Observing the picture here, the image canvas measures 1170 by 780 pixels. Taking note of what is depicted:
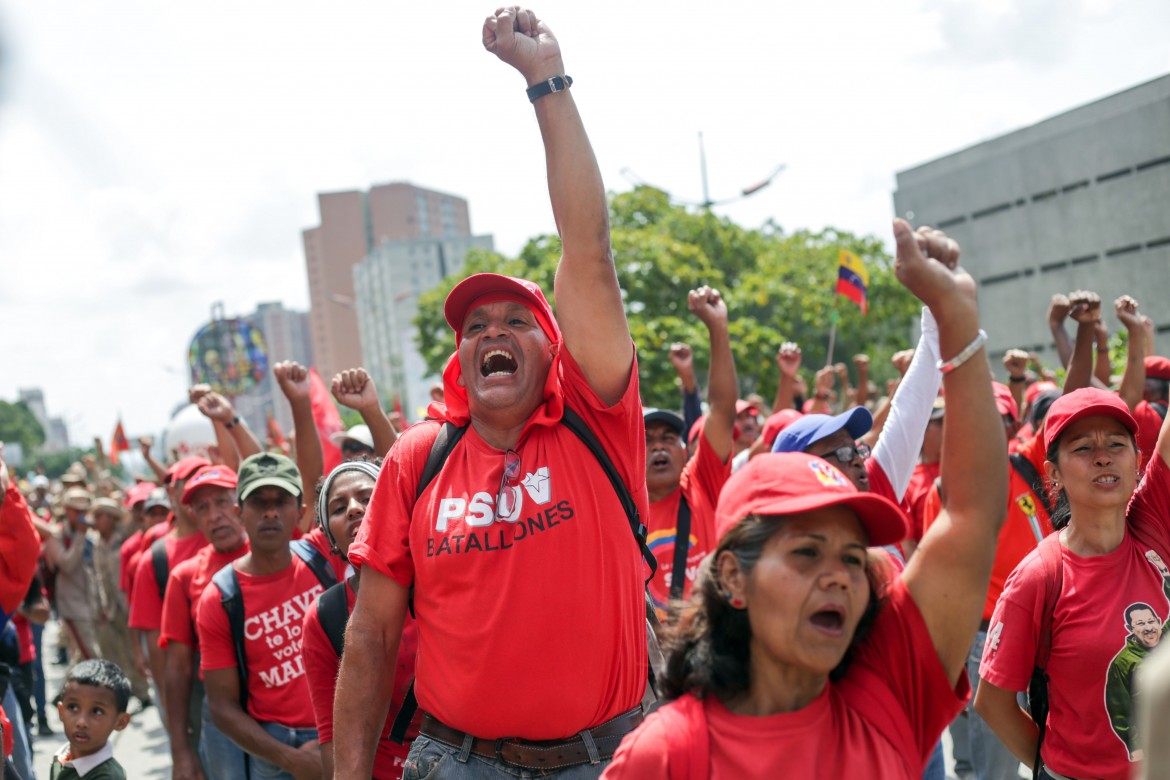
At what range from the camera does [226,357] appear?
103 feet

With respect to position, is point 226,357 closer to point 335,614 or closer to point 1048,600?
point 335,614

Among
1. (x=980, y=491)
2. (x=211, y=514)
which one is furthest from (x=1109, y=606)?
(x=211, y=514)

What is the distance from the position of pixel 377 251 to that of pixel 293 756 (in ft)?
370

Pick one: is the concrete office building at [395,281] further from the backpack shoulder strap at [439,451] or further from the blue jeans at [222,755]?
the backpack shoulder strap at [439,451]

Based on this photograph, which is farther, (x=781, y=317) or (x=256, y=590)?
(x=781, y=317)

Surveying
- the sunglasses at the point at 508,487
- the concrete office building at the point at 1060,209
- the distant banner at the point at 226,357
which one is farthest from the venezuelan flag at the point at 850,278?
the distant banner at the point at 226,357

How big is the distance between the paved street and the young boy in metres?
3.69

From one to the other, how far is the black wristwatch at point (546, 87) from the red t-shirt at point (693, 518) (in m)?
2.32

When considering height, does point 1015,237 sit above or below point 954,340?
above

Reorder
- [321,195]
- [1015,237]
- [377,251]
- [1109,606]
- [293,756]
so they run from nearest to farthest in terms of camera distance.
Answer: [1109,606]
[293,756]
[1015,237]
[377,251]
[321,195]

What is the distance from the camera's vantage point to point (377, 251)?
375 ft

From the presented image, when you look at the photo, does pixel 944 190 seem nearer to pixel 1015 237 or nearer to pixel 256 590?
pixel 1015 237

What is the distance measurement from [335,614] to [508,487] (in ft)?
4.01

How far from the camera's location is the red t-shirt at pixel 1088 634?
10.4 feet
